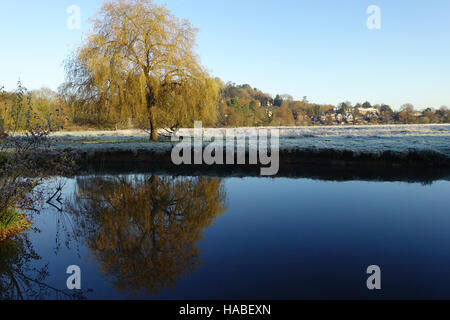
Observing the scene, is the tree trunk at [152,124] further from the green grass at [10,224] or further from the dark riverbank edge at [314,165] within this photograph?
the green grass at [10,224]

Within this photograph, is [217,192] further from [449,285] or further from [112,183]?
[449,285]

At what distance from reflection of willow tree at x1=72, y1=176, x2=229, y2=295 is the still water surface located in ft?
0.06

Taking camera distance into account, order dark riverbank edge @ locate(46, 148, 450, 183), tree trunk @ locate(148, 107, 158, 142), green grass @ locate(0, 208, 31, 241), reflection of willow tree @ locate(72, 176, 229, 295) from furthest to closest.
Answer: tree trunk @ locate(148, 107, 158, 142) → dark riverbank edge @ locate(46, 148, 450, 183) → green grass @ locate(0, 208, 31, 241) → reflection of willow tree @ locate(72, 176, 229, 295)

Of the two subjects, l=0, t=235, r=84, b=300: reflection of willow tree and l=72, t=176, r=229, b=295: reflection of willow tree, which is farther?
l=72, t=176, r=229, b=295: reflection of willow tree

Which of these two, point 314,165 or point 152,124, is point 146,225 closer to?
point 314,165

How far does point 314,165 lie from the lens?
12.2 metres

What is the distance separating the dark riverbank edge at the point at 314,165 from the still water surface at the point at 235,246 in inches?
117

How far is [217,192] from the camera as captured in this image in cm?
730

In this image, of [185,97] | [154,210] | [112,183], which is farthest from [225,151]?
[154,210]

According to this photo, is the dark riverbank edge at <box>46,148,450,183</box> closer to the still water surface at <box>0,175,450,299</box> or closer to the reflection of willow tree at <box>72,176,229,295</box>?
the reflection of willow tree at <box>72,176,229,295</box>

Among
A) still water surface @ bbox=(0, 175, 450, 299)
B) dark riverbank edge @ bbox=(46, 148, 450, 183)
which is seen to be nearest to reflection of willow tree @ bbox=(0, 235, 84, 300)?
still water surface @ bbox=(0, 175, 450, 299)

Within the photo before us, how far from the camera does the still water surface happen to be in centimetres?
297
